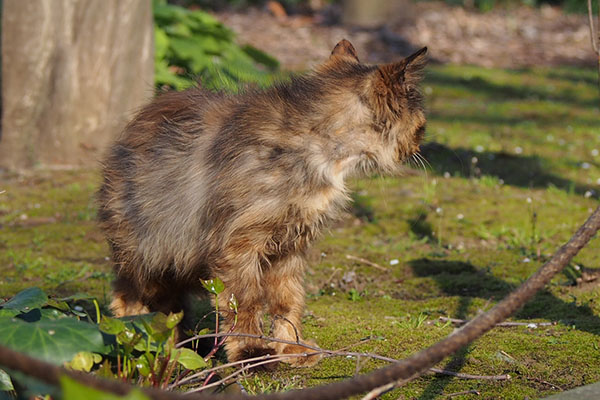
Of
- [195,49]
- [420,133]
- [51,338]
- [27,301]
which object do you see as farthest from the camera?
[195,49]

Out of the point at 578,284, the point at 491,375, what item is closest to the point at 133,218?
the point at 491,375

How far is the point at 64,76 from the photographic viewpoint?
708 centimetres

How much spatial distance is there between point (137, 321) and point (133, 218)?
102 centimetres

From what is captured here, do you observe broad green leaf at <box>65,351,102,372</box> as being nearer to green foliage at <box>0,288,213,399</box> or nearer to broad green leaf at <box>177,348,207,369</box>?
green foliage at <box>0,288,213,399</box>

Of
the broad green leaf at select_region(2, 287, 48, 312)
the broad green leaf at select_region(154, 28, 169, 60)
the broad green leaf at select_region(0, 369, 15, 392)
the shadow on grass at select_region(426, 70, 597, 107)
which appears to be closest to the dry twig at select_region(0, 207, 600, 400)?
the broad green leaf at select_region(0, 369, 15, 392)

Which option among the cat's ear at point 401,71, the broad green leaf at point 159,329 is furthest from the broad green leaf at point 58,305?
the cat's ear at point 401,71

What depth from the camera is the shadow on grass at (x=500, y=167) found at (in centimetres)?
705

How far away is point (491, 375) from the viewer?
316 cm

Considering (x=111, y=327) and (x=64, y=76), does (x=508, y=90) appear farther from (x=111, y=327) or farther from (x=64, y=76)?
(x=111, y=327)

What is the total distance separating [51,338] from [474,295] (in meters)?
2.88

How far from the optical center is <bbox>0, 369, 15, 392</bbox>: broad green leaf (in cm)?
255

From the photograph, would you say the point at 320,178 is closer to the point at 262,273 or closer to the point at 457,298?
the point at 262,273

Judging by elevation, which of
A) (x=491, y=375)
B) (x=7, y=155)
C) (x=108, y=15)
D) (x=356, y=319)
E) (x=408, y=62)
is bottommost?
(x=7, y=155)

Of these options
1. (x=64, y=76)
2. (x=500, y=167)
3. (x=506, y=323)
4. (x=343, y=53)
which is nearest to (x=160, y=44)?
(x=64, y=76)
